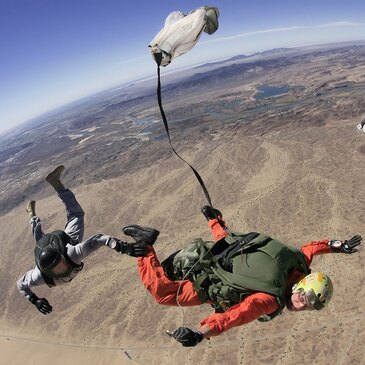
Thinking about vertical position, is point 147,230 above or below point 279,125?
above

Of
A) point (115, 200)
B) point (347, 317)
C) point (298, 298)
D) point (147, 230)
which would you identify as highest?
point (147, 230)

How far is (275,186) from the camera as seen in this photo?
4334cm

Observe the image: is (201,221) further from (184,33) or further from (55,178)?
(184,33)

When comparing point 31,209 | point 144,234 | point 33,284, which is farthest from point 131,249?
point 31,209

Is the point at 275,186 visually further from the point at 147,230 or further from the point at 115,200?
the point at 147,230

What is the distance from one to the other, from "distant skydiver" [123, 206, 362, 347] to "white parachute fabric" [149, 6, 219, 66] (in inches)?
116

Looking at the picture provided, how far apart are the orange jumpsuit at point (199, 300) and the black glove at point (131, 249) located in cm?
17

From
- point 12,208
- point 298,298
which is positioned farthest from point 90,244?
point 12,208

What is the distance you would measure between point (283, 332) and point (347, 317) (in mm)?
4059

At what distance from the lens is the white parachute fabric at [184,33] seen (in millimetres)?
4891

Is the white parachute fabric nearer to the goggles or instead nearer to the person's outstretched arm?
the goggles

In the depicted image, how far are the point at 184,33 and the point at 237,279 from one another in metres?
3.70

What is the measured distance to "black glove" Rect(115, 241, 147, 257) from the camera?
5539mm

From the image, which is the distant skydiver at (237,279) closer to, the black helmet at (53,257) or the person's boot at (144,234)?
the person's boot at (144,234)
